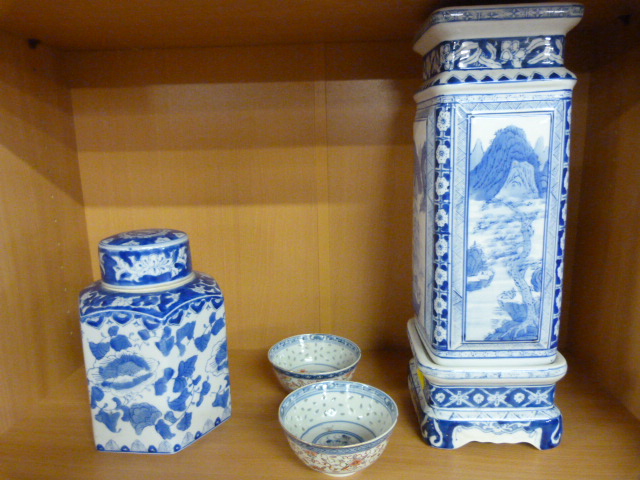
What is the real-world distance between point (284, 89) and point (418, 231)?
34cm

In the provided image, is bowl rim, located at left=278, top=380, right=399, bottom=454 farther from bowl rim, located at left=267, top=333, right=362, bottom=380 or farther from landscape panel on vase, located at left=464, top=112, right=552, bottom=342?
landscape panel on vase, located at left=464, top=112, right=552, bottom=342

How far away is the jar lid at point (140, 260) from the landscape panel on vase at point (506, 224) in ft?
1.14

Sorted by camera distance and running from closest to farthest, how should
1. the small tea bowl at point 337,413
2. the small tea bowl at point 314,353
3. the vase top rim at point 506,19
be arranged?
1. the vase top rim at point 506,19
2. the small tea bowl at point 337,413
3. the small tea bowl at point 314,353

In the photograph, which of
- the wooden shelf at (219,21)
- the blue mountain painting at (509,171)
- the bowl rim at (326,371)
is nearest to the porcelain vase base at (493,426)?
the bowl rim at (326,371)

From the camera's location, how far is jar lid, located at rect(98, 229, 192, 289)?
1.88ft

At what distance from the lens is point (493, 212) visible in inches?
21.0

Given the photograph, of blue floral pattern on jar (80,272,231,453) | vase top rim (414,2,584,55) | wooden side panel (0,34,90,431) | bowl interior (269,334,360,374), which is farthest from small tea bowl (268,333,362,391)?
vase top rim (414,2,584,55)

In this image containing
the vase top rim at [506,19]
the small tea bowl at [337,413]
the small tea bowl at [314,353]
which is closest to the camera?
the vase top rim at [506,19]

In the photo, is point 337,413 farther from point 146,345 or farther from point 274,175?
point 274,175

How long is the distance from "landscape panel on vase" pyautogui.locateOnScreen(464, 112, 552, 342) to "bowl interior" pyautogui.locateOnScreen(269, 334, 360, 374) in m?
0.26

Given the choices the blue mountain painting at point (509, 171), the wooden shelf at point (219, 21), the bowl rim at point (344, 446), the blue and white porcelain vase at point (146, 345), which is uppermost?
the wooden shelf at point (219, 21)

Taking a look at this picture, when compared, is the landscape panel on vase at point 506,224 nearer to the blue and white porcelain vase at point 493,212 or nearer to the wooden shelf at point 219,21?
the blue and white porcelain vase at point 493,212

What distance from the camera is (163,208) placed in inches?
33.0

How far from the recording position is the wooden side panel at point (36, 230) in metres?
0.64
